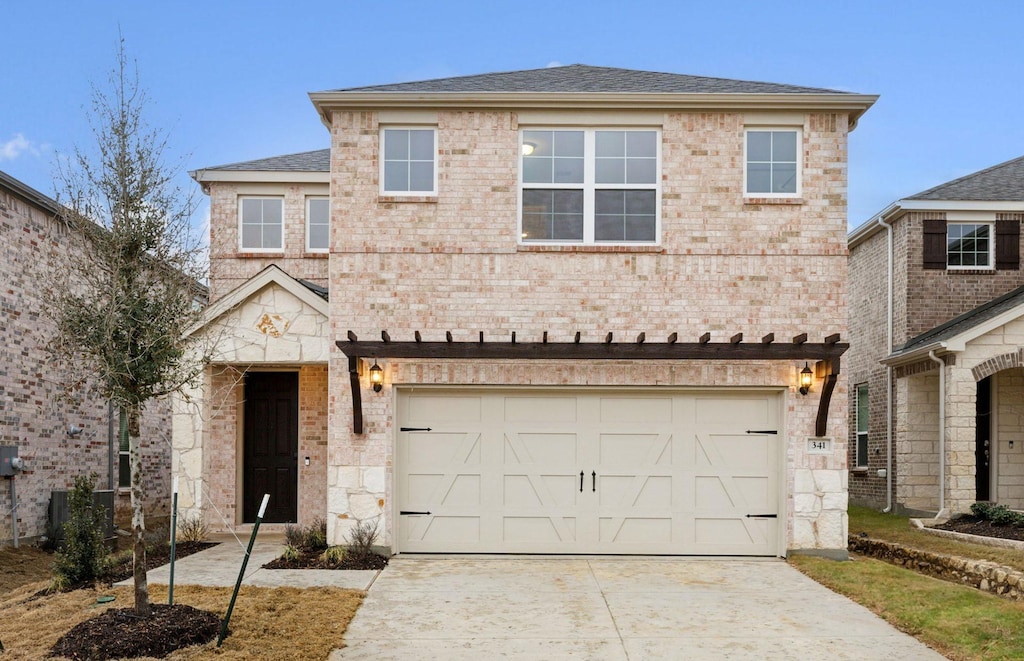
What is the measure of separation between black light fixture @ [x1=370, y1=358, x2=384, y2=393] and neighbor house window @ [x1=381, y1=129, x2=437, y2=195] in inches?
93.7

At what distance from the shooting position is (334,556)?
439 inches

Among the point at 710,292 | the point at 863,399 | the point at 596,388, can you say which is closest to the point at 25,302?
the point at 596,388

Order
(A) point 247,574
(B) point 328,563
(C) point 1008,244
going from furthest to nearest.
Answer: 1. (C) point 1008,244
2. (B) point 328,563
3. (A) point 247,574

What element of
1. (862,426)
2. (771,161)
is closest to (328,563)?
(771,161)

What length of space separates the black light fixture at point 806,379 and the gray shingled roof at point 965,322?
5.05m

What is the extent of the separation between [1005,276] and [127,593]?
54.9 feet

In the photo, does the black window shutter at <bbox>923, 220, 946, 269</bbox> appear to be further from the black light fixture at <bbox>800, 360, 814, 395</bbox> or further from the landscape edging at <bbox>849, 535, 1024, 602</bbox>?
the black light fixture at <bbox>800, 360, 814, 395</bbox>

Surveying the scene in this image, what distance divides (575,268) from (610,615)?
4.82 metres

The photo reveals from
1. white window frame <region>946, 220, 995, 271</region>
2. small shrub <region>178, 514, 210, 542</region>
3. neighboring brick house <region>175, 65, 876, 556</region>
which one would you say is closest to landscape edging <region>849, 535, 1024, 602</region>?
neighboring brick house <region>175, 65, 876, 556</region>

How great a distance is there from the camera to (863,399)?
20656 millimetres

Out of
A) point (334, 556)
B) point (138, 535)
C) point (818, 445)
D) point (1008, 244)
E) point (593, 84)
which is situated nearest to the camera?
point (138, 535)

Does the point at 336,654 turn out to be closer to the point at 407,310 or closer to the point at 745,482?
the point at 407,310

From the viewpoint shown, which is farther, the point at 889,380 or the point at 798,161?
the point at 889,380

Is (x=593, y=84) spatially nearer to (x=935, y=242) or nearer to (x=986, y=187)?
(x=935, y=242)
